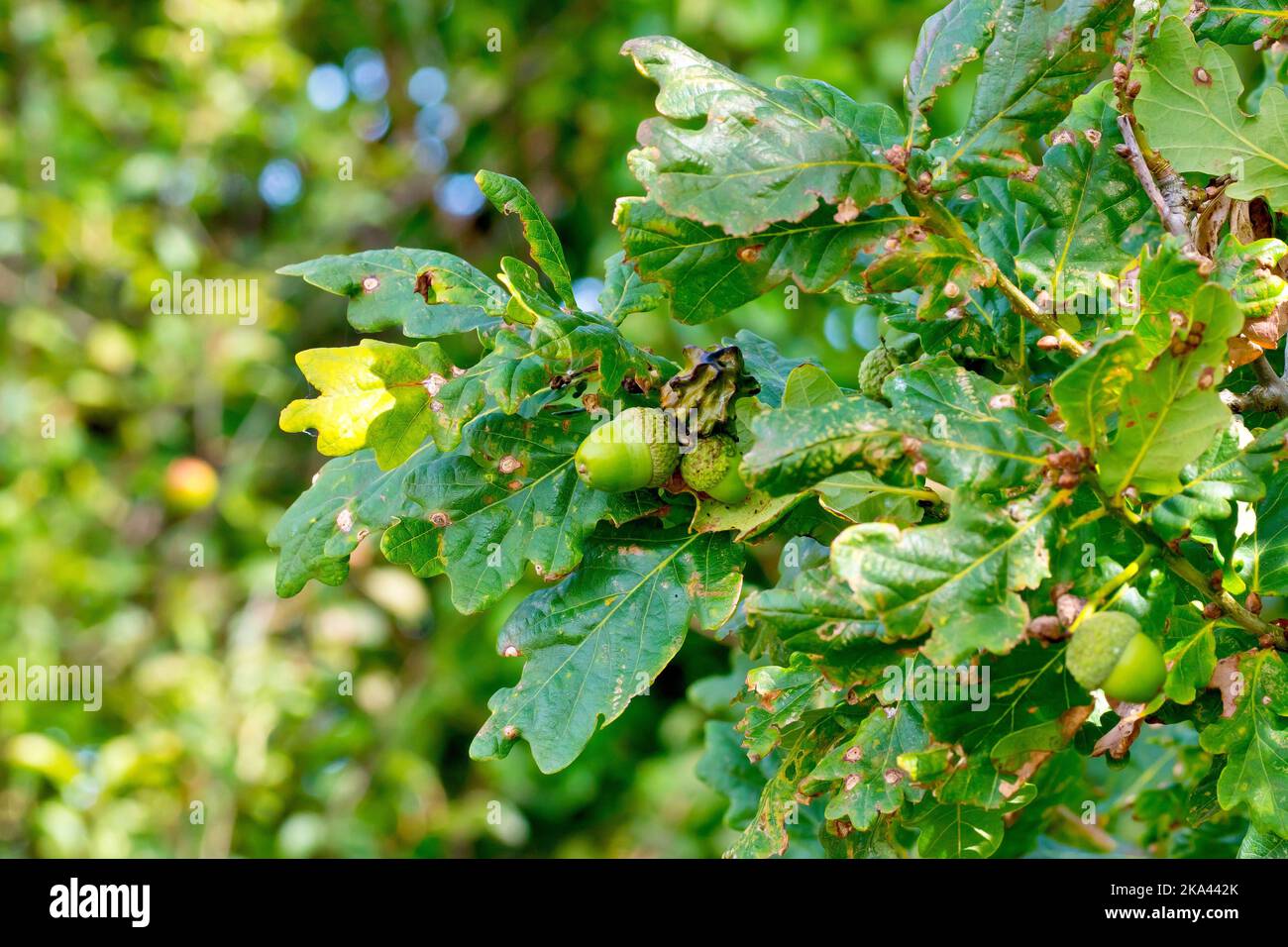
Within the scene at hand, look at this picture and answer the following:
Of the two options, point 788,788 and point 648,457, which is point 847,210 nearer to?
point 648,457

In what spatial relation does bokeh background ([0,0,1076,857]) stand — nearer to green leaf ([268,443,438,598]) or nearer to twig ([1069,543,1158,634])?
green leaf ([268,443,438,598])

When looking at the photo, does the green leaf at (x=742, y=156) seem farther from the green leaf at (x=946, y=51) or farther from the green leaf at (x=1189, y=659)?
the green leaf at (x=1189, y=659)

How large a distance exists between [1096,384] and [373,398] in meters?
0.50

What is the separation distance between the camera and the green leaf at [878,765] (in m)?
0.86

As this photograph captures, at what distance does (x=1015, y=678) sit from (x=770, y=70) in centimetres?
223

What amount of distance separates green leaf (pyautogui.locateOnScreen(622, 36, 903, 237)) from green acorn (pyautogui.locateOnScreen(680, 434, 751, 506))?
6.2 inches

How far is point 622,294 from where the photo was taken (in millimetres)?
1018

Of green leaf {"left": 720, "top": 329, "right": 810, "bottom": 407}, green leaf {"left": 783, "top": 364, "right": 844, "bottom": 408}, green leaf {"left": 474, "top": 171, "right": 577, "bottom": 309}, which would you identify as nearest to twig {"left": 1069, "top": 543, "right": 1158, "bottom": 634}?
green leaf {"left": 783, "top": 364, "right": 844, "bottom": 408}

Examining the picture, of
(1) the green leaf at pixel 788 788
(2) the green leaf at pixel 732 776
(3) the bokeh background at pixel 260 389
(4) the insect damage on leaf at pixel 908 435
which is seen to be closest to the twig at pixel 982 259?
(4) the insect damage on leaf at pixel 908 435

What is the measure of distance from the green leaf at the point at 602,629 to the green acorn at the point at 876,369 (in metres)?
0.17

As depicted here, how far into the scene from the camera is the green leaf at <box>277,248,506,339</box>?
0.97 m

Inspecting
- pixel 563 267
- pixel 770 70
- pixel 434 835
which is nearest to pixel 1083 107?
pixel 563 267
